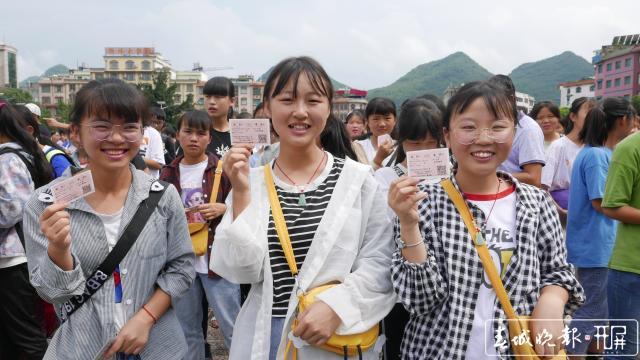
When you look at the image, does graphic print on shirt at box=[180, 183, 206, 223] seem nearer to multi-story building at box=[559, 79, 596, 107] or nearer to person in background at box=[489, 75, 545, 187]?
person in background at box=[489, 75, 545, 187]

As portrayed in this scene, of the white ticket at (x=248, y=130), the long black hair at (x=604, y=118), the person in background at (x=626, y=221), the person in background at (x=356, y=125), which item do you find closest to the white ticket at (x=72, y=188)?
the white ticket at (x=248, y=130)

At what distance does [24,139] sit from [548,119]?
22.3 feet

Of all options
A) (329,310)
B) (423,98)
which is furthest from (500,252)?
(423,98)

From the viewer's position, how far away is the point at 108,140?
2.08 metres

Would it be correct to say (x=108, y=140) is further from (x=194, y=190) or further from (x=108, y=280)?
(x=194, y=190)

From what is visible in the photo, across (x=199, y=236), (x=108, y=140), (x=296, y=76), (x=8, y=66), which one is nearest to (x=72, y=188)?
(x=108, y=140)

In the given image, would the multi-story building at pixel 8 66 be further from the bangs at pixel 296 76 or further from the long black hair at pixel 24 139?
the bangs at pixel 296 76

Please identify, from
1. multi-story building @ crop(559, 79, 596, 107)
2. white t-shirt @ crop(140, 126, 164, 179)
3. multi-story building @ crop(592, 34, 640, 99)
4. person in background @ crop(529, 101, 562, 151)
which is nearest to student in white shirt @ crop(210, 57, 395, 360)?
white t-shirt @ crop(140, 126, 164, 179)

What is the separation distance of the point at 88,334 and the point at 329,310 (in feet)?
3.65

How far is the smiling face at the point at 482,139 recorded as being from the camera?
1.99m

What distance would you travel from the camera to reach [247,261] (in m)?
1.88

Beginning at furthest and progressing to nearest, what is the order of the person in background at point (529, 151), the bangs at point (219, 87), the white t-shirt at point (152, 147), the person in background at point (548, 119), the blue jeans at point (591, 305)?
the person in background at point (548, 119)
the white t-shirt at point (152, 147)
the bangs at point (219, 87)
the person in background at point (529, 151)
the blue jeans at point (591, 305)

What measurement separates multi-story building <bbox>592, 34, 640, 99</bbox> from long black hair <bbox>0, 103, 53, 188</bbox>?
74844 mm

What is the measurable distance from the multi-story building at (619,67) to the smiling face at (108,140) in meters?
75.2
